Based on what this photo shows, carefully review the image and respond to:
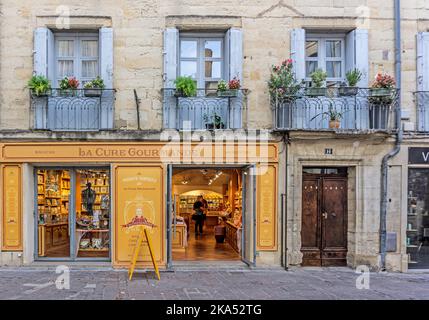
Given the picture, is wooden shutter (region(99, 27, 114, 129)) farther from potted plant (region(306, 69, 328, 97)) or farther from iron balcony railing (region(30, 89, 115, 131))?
potted plant (region(306, 69, 328, 97))

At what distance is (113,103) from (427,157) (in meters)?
7.56

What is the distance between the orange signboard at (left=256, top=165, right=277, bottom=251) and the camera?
1139 centimetres

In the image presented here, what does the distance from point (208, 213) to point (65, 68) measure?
31.0 ft

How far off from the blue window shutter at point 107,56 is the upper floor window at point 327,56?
185 inches

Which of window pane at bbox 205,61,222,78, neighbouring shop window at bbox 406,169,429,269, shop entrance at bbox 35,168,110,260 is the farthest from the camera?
window pane at bbox 205,61,222,78

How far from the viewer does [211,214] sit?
1928 centimetres

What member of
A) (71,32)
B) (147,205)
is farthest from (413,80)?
(71,32)

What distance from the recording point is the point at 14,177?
11.2 metres

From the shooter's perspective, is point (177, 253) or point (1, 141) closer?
point (1, 141)

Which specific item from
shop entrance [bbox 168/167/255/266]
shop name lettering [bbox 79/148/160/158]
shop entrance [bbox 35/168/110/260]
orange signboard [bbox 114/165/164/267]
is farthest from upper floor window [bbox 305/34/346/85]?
shop entrance [bbox 35/168/110/260]

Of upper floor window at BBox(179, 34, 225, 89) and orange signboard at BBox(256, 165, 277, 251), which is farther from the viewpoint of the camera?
upper floor window at BBox(179, 34, 225, 89)

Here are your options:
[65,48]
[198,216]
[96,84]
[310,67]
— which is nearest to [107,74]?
[96,84]

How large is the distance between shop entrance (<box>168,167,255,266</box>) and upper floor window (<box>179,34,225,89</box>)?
Result: 2239 mm

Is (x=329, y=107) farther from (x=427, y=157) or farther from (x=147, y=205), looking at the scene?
(x=147, y=205)
